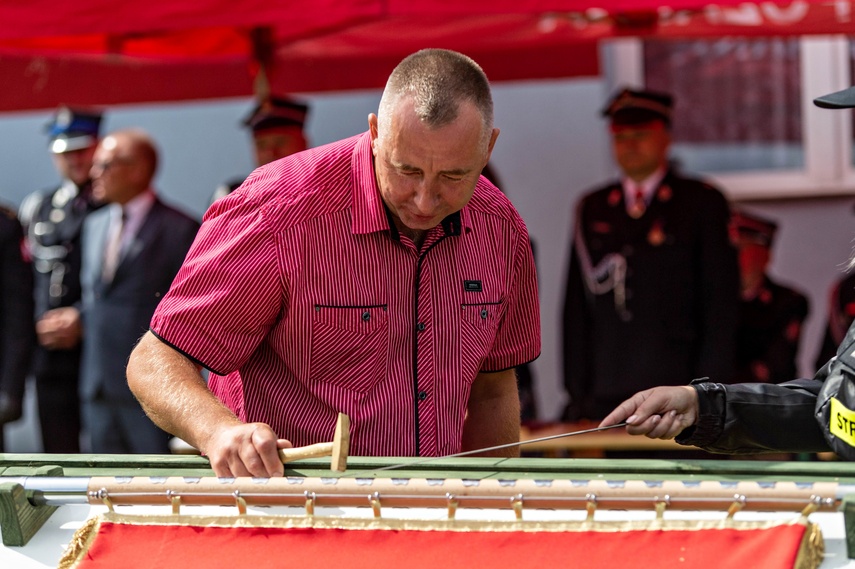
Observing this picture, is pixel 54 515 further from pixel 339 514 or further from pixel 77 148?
pixel 77 148

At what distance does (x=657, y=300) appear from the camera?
491cm

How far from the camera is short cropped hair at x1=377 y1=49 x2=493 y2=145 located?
2177mm

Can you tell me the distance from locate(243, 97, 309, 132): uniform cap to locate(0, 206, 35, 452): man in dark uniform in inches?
44.6

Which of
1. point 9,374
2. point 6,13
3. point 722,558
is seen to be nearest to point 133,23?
point 6,13

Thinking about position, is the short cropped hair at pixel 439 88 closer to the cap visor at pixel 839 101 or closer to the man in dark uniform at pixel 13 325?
the cap visor at pixel 839 101

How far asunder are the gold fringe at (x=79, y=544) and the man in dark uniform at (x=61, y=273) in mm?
3632

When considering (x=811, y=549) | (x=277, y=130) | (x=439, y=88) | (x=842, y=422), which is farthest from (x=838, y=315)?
(x=811, y=549)

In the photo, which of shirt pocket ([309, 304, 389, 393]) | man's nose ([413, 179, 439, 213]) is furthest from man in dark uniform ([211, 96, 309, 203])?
man's nose ([413, 179, 439, 213])

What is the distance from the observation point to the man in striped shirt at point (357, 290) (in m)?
2.23

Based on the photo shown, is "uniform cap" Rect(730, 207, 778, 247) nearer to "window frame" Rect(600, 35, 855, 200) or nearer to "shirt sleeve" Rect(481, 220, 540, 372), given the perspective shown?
"window frame" Rect(600, 35, 855, 200)

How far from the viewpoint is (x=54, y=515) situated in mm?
2008

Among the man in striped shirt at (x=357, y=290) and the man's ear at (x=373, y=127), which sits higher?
the man's ear at (x=373, y=127)

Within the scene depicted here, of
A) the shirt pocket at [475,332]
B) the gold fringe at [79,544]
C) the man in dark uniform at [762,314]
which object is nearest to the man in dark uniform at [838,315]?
the man in dark uniform at [762,314]

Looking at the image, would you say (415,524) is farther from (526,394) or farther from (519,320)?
(526,394)
